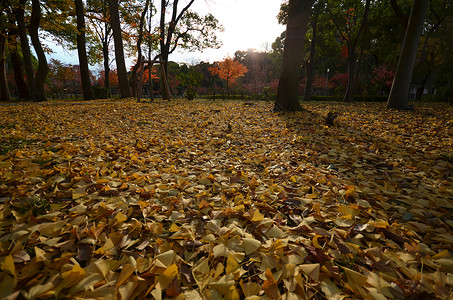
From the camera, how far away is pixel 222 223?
1353 millimetres

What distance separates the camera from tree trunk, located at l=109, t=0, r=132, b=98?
9.69 metres

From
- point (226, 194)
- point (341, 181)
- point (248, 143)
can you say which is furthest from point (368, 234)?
point (248, 143)

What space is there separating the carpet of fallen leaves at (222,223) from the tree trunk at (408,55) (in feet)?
17.8

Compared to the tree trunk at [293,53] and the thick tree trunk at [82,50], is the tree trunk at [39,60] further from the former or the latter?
the tree trunk at [293,53]

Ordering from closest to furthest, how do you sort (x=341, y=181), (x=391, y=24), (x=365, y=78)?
(x=341, y=181) → (x=391, y=24) → (x=365, y=78)

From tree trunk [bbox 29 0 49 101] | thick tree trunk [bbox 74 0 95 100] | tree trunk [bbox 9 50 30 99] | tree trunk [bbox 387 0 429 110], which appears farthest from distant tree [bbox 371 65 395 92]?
tree trunk [bbox 9 50 30 99]

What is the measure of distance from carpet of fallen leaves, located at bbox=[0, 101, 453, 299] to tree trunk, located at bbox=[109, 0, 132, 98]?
28.7 feet

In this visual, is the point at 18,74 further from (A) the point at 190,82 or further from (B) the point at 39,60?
(A) the point at 190,82

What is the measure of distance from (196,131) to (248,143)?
4.07 ft

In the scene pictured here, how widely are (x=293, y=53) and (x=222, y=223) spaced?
6.26 metres

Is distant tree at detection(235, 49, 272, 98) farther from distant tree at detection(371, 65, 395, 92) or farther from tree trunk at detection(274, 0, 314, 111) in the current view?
tree trunk at detection(274, 0, 314, 111)

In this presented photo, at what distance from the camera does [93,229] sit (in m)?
1.15

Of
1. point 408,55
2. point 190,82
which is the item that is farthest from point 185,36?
point 408,55

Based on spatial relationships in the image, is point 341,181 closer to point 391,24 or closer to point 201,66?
point 391,24
